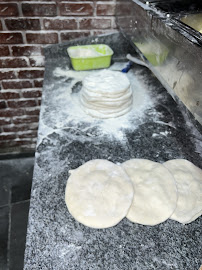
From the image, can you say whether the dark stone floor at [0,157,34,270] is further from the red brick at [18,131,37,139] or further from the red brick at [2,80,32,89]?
the red brick at [2,80,32,89]

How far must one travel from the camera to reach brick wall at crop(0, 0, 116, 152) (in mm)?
1526

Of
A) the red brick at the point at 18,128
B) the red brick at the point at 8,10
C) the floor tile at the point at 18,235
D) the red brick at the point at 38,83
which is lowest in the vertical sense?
the floor tile at the point at 18,235

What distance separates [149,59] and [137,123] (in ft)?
1.10

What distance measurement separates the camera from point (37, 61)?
5.73 ft

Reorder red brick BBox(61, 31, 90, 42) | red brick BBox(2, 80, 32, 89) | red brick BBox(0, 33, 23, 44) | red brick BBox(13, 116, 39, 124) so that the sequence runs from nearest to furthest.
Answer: red brick BBox(0, 33, 23, 44)
red brick BBox(61, 31, 90, 42)
red brick BBox(2, 80, 32, 89)
red brick BBox(13, 116, 39, 124)

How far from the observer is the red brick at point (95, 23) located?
1653 mm

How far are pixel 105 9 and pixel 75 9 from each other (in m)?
0.23

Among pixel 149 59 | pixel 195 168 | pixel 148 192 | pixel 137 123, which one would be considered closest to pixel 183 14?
pixel 149 59

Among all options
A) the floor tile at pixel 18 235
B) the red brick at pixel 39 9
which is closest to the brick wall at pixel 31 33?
the red brick at pixel 39 9

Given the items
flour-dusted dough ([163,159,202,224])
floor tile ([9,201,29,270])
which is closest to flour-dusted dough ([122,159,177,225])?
flour-dusted dough ([163,159,202,224])

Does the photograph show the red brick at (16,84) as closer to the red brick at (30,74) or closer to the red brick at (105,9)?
the red brick at (30,74)

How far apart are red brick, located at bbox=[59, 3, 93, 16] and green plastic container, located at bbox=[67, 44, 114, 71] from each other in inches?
9.5

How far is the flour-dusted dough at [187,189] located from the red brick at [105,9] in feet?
4.22

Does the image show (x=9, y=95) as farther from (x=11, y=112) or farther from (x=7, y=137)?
(x=7, y=137)
